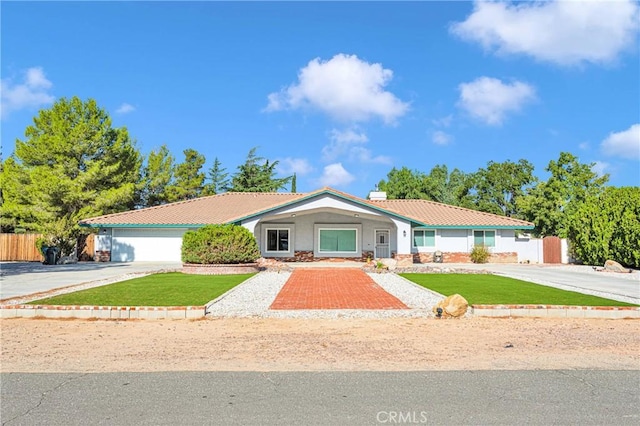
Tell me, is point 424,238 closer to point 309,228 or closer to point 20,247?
point 309,228

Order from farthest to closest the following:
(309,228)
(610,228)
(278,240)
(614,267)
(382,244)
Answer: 1. (382,244)
2. (278,240)
3. (309,228)
4. (610,228)
5. (614,267)

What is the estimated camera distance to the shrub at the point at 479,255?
100 ft

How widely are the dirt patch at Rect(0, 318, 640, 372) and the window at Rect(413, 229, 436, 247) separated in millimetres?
21191

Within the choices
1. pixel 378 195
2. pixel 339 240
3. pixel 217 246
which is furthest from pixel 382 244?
pixel 217 246

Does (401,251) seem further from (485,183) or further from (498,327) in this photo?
(485,183)

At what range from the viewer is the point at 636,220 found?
2583cm

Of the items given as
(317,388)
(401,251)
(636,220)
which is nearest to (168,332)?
(317,388)

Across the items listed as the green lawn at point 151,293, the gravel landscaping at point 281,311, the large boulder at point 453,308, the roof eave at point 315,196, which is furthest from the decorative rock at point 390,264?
the large boulder at point 453,308

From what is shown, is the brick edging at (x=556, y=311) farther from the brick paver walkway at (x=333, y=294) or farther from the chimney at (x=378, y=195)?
the chimney at (x=378, y=195)

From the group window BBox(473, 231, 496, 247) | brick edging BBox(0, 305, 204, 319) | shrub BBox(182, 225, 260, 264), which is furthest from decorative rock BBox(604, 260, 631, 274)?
brick edging BBox(0, 305, 204, 319)

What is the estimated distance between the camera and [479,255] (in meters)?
30.5

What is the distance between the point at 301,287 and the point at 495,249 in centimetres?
2003

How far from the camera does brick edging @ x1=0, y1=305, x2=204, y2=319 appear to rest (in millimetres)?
10289

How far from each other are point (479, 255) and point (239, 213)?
16265mm
